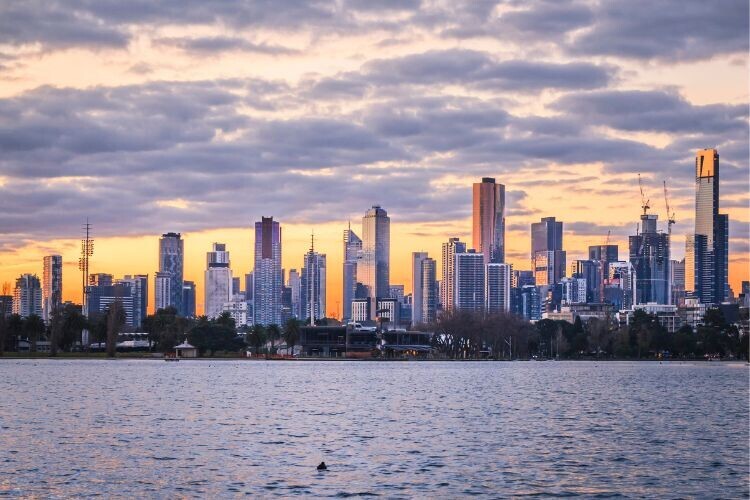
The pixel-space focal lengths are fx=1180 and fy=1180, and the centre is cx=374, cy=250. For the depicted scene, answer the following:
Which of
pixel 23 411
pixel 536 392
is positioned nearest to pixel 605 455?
pixel 23 411

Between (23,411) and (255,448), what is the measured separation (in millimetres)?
36853

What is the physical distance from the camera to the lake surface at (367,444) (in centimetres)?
5550

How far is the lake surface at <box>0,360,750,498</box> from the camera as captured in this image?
5550 cm

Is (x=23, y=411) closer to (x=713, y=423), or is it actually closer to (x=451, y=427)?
(x=451, y=427)

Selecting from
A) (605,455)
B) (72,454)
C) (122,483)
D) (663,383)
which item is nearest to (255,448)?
(72,454)

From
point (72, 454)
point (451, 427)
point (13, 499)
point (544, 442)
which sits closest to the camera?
point (13, 499)

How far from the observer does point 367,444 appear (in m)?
73.6

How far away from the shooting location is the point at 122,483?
5516cm

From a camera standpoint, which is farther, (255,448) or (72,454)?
(255,448)

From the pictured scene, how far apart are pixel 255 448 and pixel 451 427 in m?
21.5

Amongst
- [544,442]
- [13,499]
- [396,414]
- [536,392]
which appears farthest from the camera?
[536,392]

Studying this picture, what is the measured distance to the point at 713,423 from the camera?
9419cm

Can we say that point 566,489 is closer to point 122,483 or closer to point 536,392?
point 122,483

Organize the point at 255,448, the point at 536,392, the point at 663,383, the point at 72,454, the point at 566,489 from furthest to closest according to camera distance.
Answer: the point at 663,383, the point at 536,392, the point at 255,448, the point at 72,454, the point at 566,489
